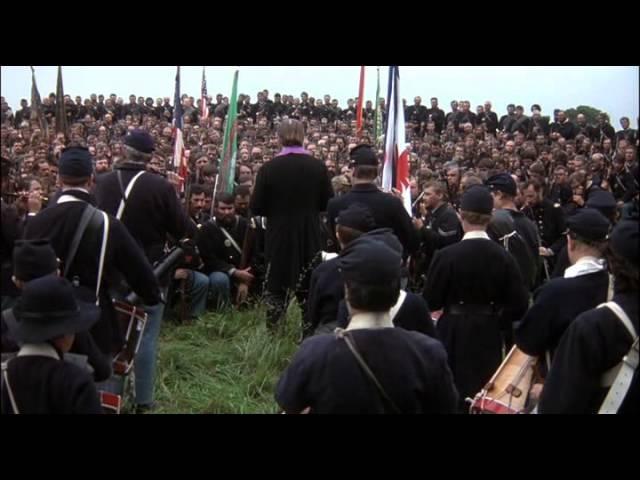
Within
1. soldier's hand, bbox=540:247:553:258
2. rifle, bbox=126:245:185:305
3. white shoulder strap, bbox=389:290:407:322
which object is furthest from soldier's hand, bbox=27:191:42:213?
soldier's hand, bbox=540:247:553:258

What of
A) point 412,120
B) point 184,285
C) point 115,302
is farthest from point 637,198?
point 412,120

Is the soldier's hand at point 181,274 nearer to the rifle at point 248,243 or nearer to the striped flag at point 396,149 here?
the rifle at point 248,243

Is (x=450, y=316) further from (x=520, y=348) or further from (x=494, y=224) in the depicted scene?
(x=494, y=224)

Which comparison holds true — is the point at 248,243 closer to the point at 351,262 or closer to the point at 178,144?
the point at 178,144

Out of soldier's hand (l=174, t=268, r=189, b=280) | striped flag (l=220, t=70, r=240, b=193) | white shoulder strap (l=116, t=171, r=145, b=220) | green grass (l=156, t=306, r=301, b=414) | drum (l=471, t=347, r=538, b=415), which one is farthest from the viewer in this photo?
striped flag (l=220, t=70, r=240, b=193)

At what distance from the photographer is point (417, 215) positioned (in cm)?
940

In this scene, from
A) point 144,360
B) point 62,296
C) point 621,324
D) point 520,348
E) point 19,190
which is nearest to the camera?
point 621,324

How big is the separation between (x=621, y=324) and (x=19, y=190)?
4921mm

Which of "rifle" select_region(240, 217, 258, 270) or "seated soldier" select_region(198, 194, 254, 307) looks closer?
"seated soldier" select_region(198, 194, 254, 307)

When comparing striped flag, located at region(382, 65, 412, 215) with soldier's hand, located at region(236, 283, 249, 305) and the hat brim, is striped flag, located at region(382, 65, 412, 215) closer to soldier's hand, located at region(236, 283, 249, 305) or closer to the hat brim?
soldier's hand, located at region(236, 283, 249, 305)

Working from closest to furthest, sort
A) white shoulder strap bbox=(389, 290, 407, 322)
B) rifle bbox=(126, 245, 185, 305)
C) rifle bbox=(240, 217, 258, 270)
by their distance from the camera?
white shoulder strap bbox=(389, 290, 407, 322)
rifle bbox=(126, 245, 185, 305)
rifle bbox=(240, 217, 258, 270)

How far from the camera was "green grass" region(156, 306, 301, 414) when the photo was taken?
217 inches

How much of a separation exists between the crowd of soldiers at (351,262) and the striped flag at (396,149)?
1.47 ft

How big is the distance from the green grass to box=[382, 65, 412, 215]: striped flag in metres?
1.54
